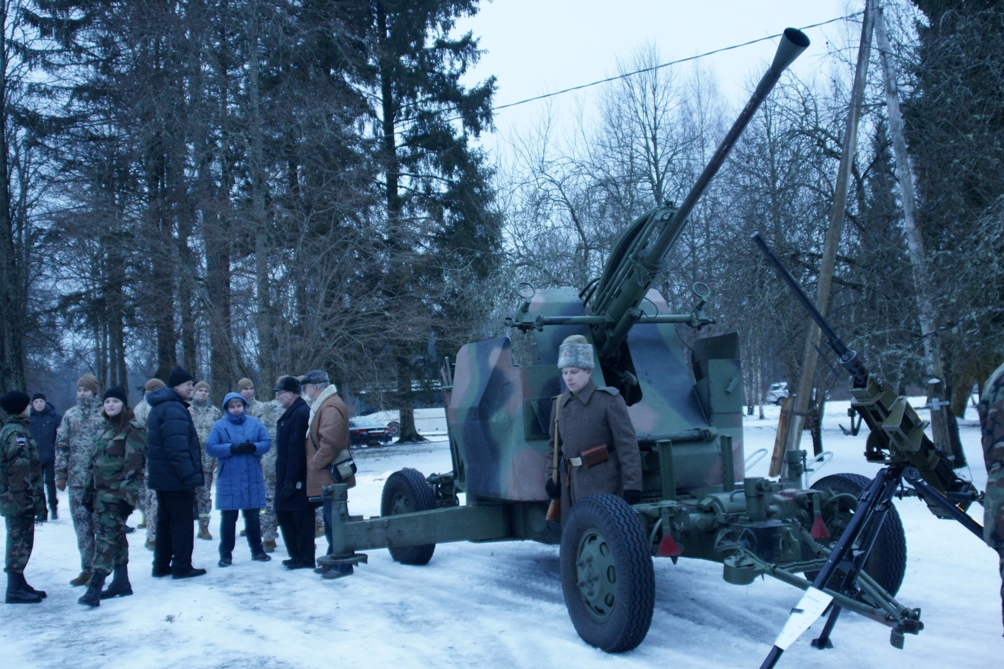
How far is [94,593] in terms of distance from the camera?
19.9 ft

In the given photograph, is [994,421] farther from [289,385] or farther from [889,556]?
[289,385]

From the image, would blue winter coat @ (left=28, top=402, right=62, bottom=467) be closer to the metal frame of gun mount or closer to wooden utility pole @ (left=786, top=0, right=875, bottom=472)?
wooden utility pole @ (left=786, top=0, right=875, bottom=472)

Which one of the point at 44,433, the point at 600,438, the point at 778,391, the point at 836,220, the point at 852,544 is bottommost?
the point at 852,544

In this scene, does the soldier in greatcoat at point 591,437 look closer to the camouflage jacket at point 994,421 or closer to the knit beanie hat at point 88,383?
the camouflage jacket at point 994,421

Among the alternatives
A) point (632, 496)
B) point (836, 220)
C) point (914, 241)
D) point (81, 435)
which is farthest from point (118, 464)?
point (914, 241)

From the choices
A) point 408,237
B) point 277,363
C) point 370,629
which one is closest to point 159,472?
point 370,629

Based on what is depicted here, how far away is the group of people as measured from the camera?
628 cm

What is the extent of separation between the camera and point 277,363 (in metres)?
15.3

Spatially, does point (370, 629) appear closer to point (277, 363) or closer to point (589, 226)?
point (277, 363)

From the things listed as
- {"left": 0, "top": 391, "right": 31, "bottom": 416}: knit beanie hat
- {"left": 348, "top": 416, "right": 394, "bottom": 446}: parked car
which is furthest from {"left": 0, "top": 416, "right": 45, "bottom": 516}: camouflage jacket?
{"left": 348, "top": 416, "right": 394, "bottom": 446}: parked car

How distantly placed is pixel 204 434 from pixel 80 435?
1.78 m

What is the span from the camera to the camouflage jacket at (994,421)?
3004 mm

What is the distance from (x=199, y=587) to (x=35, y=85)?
1812cm

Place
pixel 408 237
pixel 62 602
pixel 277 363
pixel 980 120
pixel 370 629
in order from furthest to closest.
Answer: pixel 408 237, pixel 277 363, pixel 980 120, pixel 62 602, pixel 370 629
